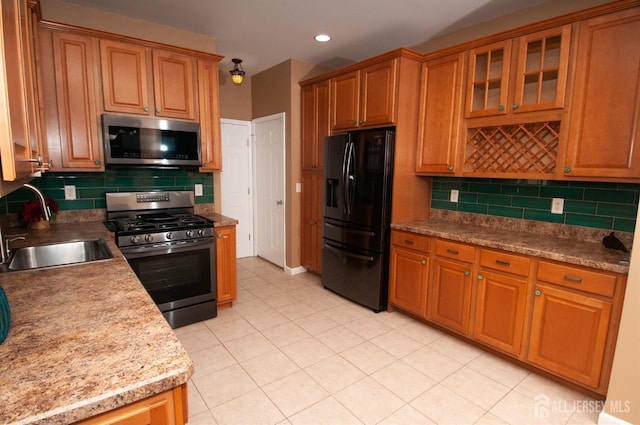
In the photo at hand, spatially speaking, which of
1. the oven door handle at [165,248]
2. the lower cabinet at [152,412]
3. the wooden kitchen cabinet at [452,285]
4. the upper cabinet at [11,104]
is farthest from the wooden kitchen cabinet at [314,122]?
the lower cabinet at [152,412]

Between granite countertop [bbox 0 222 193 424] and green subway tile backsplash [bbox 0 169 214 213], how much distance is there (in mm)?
1617

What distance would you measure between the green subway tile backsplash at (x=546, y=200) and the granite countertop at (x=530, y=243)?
16 centimetres

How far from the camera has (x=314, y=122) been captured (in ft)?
12.7

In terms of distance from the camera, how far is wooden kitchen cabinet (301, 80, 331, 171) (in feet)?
12.2

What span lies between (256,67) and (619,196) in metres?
3.98

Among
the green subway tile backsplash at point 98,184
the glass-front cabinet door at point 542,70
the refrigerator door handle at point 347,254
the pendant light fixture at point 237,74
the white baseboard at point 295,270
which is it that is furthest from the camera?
the white baseboard at point 295,270

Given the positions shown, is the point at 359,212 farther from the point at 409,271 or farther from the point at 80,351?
the point at 80,351

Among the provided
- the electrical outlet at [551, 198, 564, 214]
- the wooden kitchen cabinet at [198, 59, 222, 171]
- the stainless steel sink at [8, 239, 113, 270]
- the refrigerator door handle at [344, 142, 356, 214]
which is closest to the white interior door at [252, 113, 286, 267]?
the wooden kitchen cabinet at [198, 59, 222, 171]

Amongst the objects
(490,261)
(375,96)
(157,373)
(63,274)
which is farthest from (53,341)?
(375,96)

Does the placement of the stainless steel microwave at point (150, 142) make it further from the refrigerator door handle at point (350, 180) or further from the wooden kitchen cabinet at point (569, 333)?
the wooden kitchen cabinet at point (569, 333)

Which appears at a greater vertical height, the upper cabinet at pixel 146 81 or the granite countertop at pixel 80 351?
the upper cabinet at pixel 146 81

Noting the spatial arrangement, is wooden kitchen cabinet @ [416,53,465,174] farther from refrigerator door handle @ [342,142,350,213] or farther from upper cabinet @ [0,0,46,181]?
upper cabinet @ [0,0,46,181]

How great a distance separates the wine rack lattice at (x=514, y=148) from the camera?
Answer: 241 cm

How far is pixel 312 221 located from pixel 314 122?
1197mm
